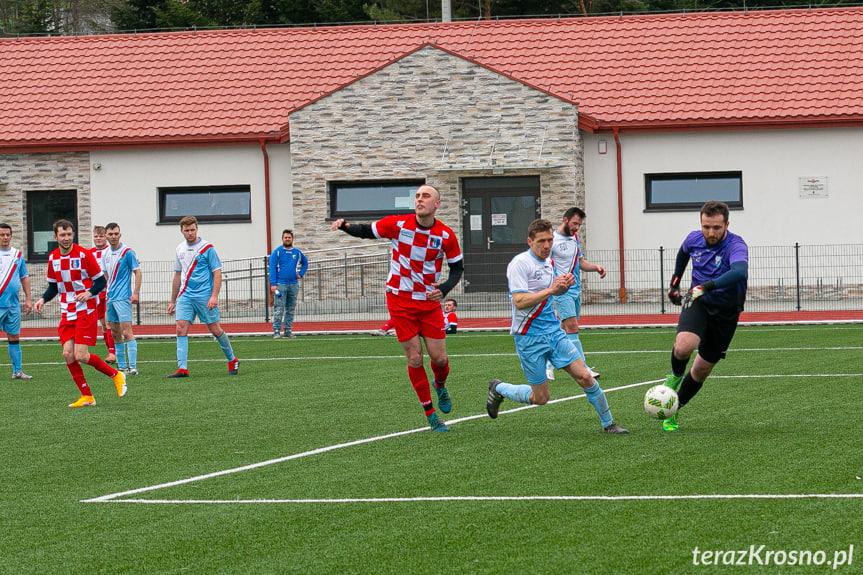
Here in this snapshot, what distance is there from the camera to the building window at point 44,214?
95.5 feet

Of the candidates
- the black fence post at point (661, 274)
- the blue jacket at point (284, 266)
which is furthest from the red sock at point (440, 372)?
the black fence post at point (661, 274)

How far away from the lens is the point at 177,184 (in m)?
28.5

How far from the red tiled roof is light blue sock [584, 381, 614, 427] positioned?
17822mm

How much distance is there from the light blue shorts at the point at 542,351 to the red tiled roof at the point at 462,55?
1783 centimetres

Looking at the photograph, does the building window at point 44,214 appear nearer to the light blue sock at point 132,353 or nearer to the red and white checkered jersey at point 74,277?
the light blue sock at point 132,353

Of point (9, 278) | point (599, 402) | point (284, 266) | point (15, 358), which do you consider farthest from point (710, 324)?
point (284, 266)

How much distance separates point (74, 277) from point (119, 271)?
3592mm

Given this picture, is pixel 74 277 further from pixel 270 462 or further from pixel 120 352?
pixel 270 462

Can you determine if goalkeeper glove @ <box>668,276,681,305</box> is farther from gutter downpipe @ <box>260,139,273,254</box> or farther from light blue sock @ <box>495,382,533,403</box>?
gutter downpipe @ <box>260,139,273,254</box>

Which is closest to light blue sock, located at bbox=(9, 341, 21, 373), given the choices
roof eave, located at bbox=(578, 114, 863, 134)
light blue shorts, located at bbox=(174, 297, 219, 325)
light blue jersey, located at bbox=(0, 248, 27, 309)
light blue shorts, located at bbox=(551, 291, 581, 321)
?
light blue jersey, located at bbox=(0, 248, 27, 309)

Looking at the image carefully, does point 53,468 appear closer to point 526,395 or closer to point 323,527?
point 323,527

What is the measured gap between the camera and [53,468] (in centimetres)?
875

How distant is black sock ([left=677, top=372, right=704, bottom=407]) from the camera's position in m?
9.77

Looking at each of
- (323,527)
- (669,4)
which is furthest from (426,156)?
(323,527)
